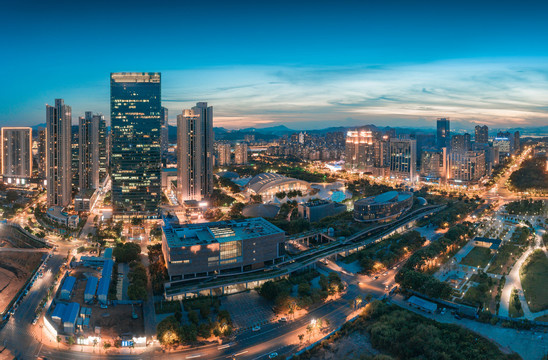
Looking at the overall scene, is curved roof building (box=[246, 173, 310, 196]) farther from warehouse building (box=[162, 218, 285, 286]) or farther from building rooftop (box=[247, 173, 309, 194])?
warehouse building (box=[162, 218, 285, 286])

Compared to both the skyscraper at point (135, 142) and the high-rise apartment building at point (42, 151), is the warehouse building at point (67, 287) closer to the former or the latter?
the skyscraper at point (135, 142)

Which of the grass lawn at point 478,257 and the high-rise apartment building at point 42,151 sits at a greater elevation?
the high-rise apartment building at point 42,151

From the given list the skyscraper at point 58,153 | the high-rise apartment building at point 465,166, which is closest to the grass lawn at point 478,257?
the high-rise apartment building at point 465,166

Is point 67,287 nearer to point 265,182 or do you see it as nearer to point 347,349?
point 347,349

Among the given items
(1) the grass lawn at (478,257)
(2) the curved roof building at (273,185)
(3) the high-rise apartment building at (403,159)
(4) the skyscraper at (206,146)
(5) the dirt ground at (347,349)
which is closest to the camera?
(5) the dirt ground at (347,349)

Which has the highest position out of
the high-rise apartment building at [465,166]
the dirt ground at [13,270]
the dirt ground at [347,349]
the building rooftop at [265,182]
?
the high-rise apartment building at [465,166]
